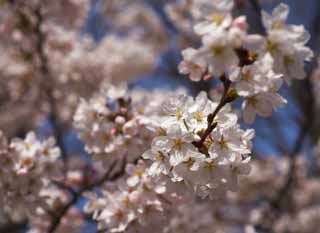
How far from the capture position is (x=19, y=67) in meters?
4.71

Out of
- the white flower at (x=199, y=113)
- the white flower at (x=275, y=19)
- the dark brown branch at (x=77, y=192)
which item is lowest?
the dark brown branch at (x=77, y=192)

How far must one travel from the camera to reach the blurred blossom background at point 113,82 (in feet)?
14.3

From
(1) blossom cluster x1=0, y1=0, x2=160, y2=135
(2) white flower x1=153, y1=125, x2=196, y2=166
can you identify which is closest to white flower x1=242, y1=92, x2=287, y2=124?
(2) white flower x1=153, y1=125, x2=196, y2=166

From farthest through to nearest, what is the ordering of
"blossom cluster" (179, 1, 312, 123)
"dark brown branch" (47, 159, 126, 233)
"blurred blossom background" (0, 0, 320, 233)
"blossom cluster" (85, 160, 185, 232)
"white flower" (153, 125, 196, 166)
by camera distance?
1. "blurred blossom background" (0, 0, 320, 233)
2. "dark brown branch" (47, 159, 126, 233)
3. "blossom cluster" (85, 160, 185, 232)
4. "white flower" (153, 125, 196, 166)
5. "blossom cluster" (179, 1, 312, 123)

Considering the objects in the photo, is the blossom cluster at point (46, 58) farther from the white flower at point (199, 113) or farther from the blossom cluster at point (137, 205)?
the white flower at point (199, 113)

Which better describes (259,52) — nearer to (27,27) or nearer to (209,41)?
(209,41)

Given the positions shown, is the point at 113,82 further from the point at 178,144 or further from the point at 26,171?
the point at 178,144

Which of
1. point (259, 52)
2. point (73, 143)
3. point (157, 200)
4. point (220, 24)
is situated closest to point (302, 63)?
point (259, 52)

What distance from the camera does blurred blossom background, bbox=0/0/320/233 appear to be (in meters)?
4.36

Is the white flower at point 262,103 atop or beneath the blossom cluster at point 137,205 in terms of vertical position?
atop

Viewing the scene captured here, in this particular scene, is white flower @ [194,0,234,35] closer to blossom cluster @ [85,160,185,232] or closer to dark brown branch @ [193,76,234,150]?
dark brown branch @ [193,76,234,150]

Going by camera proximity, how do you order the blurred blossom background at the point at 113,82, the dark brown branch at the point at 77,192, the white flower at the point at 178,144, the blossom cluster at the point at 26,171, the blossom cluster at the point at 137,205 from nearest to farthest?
1. the white flower at the point at 178,144
2. the blossom cluster at the point at 137,205
3. the blossom cluster at the point at 26,171
4. the dark brown branch at the point at 77,192
5. the blurred blossom background at the point at 113,82

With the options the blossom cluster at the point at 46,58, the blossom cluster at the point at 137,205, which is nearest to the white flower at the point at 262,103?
the blossom cluster at the point at 137,205

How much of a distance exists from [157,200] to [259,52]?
1.01 metres
